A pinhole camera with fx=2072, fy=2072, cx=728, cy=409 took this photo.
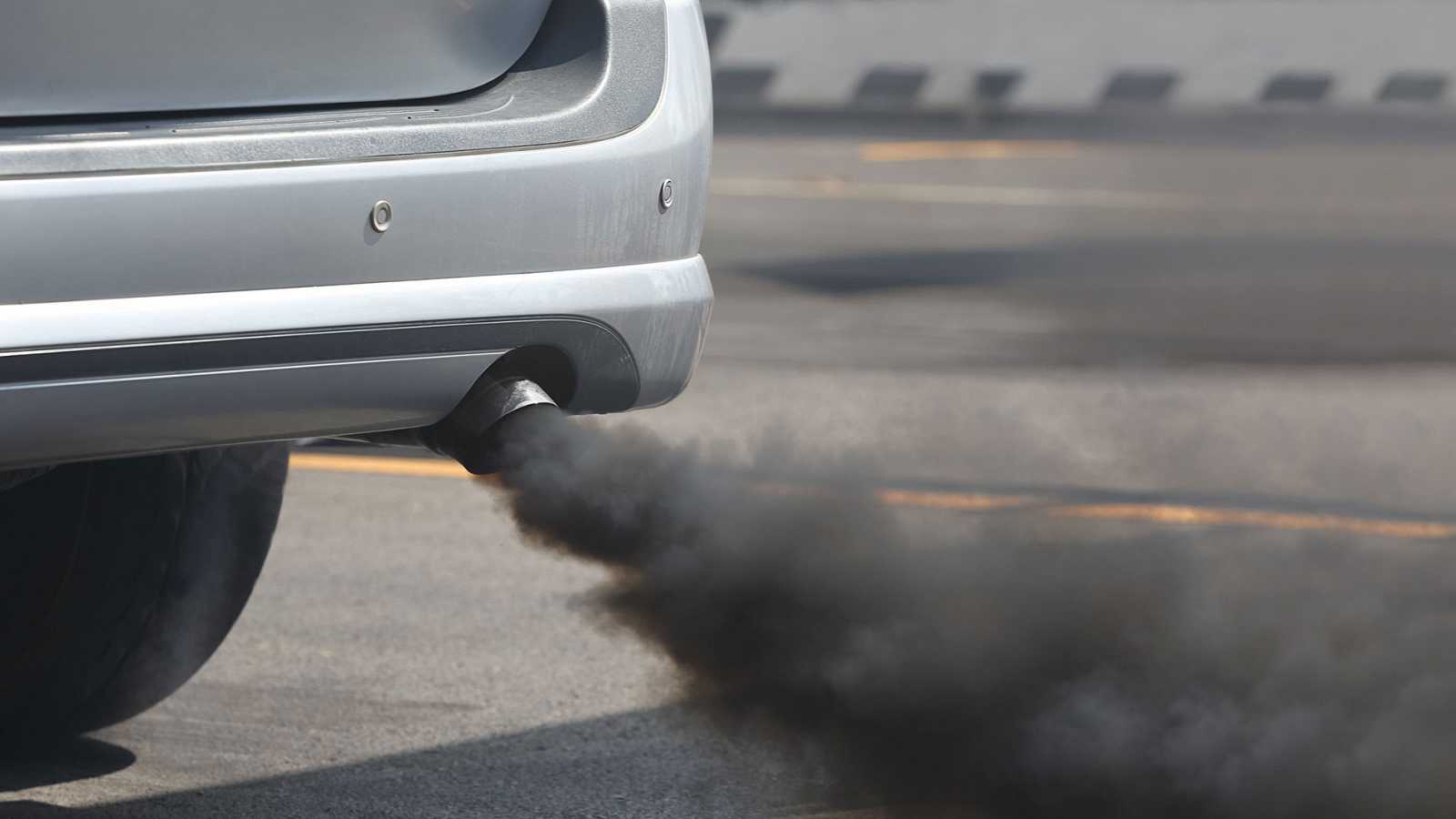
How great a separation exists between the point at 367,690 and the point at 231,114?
1.83 meters

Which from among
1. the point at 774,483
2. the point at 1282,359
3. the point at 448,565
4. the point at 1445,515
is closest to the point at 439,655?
the point at 448,565

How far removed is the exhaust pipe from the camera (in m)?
2.82

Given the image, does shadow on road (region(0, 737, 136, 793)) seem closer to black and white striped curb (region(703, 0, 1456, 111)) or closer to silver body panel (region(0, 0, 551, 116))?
silver body panel (region(0, 0, 551, 116))

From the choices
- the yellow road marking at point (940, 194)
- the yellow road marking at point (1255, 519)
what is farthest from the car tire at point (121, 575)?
the yellow road marking at point (940, 194)

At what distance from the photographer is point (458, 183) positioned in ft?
8.91

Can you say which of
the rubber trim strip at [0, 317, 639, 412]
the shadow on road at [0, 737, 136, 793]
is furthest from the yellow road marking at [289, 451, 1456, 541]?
the rubber trim strip at [0, 317, 639, 412]

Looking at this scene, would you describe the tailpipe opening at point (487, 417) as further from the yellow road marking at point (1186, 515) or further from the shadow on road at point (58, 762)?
the yellow road marking at point (1186, 515)

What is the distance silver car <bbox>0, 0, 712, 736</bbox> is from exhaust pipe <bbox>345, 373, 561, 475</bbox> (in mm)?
15

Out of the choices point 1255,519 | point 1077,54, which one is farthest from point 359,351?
→ point 1077,54

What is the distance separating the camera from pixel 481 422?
9.29 ft

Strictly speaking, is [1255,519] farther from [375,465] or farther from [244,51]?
[244,51]

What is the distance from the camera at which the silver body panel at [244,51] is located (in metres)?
2.45

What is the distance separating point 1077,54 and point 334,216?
16409 mm

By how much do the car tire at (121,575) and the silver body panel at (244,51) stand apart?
105cm
